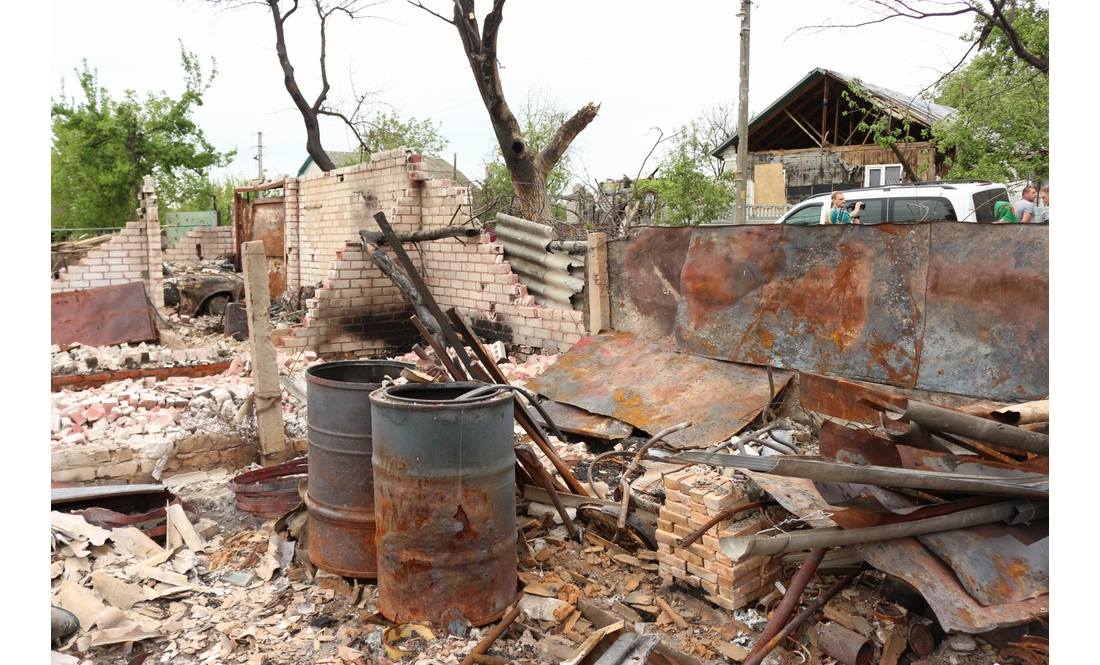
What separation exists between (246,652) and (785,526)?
2522mm

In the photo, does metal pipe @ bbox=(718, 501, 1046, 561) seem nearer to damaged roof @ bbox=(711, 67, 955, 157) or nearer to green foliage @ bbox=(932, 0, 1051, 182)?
green foliage @ bbox=(932, 0, 1051, 182)

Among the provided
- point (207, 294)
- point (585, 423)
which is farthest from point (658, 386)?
point (207, 294)

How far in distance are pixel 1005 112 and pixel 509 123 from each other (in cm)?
816

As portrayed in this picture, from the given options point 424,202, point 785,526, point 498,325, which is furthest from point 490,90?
point 785,526

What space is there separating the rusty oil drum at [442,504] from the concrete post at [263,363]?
2.43m

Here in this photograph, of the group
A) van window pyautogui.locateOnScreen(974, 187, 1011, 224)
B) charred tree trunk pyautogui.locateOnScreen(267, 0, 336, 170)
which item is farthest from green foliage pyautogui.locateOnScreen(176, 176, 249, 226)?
van window pyautogui.locateOnScreen(974, 187, 1011, 224)

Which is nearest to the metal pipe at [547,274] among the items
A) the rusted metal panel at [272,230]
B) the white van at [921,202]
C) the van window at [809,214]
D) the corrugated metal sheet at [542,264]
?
the corrugated metal sheet at [542,264]

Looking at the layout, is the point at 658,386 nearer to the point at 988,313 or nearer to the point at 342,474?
the point at 988,313

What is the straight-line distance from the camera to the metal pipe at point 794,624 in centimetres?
300

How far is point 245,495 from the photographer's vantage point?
4871 millimetres

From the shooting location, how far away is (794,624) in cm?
310

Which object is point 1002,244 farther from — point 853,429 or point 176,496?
point 176,496

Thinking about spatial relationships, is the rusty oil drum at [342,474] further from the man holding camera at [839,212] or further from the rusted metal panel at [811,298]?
the man holding camera at [839,212]

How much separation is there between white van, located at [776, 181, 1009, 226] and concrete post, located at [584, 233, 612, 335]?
276 centimetres
